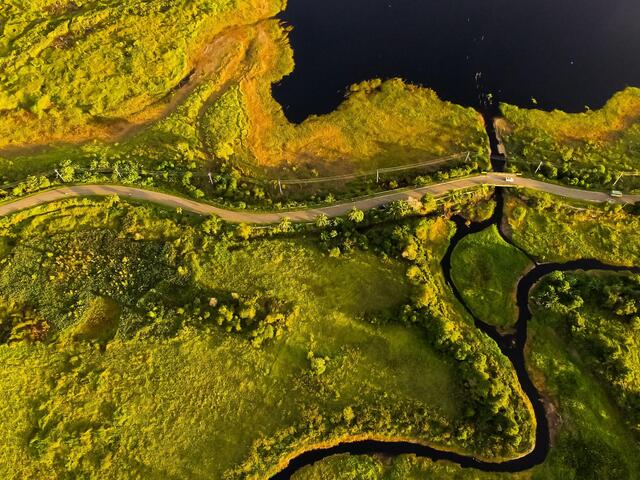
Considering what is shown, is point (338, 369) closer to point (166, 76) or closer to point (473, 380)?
point (473, 380)

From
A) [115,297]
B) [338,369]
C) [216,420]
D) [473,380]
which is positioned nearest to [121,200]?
[115,297]

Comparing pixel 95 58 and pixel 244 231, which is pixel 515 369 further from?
pixel 95 58

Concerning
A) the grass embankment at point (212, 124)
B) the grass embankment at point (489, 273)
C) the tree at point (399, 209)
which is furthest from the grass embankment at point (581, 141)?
the tree at point (399, 209)

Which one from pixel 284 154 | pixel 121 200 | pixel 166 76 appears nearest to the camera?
A: pixel 121 200

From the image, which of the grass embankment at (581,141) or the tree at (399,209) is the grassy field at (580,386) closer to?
the grass embankment at (581,141)

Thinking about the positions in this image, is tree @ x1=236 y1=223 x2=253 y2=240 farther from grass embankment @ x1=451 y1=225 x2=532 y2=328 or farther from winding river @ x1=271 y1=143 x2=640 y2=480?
grass embankment @ x1=451 y1=225 x2=532 y2=328

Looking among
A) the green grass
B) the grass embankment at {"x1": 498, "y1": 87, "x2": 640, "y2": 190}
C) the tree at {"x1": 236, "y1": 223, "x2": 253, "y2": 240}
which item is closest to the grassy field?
the grass embankment at {"x1": 498, "y1": 87, "x2": 640, "y2": 190}
